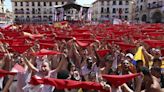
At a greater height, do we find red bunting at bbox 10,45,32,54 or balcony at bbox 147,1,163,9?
red bunting at bbox 10,45,32,54

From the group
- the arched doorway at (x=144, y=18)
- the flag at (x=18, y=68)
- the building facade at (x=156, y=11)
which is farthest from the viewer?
the arched doorway at (x=144, y=18)

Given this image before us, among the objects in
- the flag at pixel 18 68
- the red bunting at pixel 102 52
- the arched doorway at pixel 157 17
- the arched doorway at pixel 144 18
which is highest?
the flag at pixel 18 68

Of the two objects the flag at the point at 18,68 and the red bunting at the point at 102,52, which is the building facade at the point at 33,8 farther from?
the flag at the point at 18,68

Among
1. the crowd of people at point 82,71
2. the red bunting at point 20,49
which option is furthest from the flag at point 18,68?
the red bunting at point 20,49

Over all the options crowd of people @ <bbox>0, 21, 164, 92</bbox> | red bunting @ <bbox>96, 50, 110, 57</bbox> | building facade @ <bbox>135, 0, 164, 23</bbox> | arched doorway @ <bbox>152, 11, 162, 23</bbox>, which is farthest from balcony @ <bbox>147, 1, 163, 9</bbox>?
red bunting @ <bbox>96, 50, 110, 57</bbox>

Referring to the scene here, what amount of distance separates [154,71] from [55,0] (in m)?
132

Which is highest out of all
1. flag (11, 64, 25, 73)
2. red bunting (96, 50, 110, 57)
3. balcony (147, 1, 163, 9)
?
flag (11, 64, 25, 73)

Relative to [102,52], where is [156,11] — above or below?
below

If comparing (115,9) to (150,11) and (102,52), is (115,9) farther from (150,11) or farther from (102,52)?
(102,52)

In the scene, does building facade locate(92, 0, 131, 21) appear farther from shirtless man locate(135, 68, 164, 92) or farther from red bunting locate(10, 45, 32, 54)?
shirtless man locate(135, 68, 164, 92)

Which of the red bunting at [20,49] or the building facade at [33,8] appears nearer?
the red bunting at [20,49]

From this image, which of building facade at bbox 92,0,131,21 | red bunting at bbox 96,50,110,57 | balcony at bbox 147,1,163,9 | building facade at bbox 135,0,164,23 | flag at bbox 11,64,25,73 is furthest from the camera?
building facade at bbox 92,0,131,21

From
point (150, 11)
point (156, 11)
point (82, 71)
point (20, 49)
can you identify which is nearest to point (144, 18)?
point (150, 11)

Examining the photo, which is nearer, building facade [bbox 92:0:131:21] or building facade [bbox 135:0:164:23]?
building facade [bbox 135:0:164:23]
